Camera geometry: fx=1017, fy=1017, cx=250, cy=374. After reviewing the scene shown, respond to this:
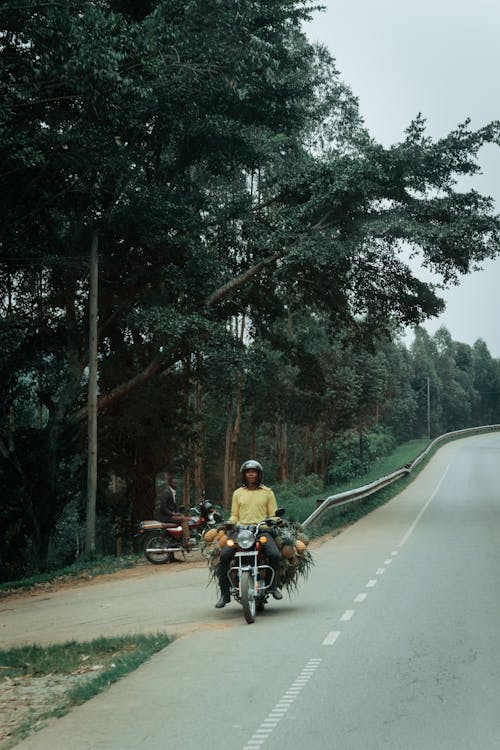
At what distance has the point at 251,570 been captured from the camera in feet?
40.4

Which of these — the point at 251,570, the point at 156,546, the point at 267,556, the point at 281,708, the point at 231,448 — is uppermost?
the point at 231,448

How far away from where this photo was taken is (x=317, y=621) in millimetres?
11805

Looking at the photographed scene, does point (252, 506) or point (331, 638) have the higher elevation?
point (252, 506)

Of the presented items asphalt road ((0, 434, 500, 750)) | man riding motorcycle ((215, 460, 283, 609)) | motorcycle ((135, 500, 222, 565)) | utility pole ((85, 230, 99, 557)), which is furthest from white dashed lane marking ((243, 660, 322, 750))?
utility pole ((85, 230, 99, 557))

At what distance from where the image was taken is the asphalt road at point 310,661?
660cm

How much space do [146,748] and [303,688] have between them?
1991 millimetres

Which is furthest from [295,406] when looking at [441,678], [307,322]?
[441,678]

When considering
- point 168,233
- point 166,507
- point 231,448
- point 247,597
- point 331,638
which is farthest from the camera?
point 231,448

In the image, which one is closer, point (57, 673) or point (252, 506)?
point (57, 673)

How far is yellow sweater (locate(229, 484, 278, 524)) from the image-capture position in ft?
42.0

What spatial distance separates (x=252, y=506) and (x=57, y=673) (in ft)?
12.8

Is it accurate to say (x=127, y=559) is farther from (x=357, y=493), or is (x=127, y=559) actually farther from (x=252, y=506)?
(x=357, y=493)

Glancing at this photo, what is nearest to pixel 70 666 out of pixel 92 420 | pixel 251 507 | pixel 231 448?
pixel 251 507

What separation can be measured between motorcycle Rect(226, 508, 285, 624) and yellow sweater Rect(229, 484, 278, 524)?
13cm
